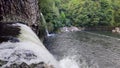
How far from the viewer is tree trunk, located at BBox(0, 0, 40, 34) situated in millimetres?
20048

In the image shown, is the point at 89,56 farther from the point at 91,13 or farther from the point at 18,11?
the point at 91,13

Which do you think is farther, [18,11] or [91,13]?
[91,13]

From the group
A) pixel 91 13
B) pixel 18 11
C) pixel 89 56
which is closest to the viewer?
pixel 18 11

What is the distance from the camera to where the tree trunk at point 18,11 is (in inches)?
789

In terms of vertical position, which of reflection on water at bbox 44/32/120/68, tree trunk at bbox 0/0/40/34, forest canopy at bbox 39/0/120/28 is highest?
tree trunk at bbox 0/0/40/34

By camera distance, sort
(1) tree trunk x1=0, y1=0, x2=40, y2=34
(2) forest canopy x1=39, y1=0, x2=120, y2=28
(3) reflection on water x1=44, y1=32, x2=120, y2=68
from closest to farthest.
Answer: (1) tree trunk x1=0, y1=0, x2=40, y2=34, (3) reflection on water x1=44, y1=32, x2=120, y2=68, (2) forest canopy x1=39, y1=0, x2=120, y2=28

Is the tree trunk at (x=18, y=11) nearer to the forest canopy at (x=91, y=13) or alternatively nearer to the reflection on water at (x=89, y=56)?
the reflection on water at (x=89, y=56)

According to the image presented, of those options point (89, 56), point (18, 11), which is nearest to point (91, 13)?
point (89, 56)

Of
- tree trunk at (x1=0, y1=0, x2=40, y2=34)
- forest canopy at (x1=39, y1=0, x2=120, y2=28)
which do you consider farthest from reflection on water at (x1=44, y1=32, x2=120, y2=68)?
forest canopy at (x1=39, y1=0, x2=120, y2=28)

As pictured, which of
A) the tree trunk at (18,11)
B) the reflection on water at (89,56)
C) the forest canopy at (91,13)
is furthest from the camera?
the forest canopy at (91,13)

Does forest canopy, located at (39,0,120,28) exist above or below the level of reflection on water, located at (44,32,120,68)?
below

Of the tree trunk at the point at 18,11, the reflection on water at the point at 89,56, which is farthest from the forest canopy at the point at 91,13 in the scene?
the tree trunk at the point at 18,11

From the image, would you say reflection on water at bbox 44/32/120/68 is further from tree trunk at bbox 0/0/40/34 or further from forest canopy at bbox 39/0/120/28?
forest canopy at bbox 39/0/120/28

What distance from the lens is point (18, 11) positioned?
22.1 metres
